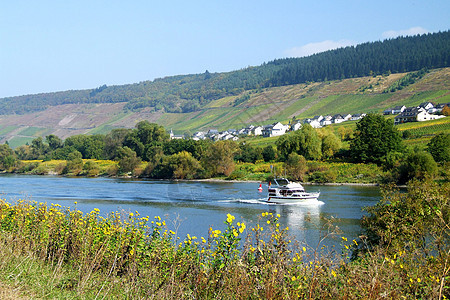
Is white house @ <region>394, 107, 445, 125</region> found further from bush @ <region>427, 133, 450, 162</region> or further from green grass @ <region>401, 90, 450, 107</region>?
bush @ <region>427, 133, 450, 162</region>

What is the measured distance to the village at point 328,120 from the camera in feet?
324

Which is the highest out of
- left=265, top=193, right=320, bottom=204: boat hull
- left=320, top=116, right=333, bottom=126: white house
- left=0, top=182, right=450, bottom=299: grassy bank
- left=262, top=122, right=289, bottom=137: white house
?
left=0, top=182, right=450, bottom=299: grassy bank

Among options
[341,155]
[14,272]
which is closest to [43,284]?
[14,272]

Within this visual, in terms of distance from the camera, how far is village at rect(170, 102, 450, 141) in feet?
324

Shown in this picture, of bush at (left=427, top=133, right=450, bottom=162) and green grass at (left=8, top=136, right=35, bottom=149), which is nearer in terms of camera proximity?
bush at (left=427, top=133, right=450, bottom=162)

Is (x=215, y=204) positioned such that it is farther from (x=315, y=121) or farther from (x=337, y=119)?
(x=337, y=119)

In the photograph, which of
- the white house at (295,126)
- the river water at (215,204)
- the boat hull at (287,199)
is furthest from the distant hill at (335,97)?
the boat hull at (287,199)

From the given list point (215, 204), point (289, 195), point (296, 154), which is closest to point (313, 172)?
point (296, 154)

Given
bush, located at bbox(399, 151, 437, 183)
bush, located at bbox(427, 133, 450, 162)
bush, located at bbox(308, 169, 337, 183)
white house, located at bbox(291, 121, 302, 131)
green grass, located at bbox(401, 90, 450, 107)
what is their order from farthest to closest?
green grass, located at bbox(401, 90, 450, 107) → white house, located at bbox(291, 121, 302, 131) → bush, located at bbox(308, 169, 337, 183) → bush, located at bbox(427, 133, 450, 162) → bush, located at bbox(399, 151, 437, 183)

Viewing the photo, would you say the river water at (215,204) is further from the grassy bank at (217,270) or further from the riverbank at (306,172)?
the grassy bank at (217,270)

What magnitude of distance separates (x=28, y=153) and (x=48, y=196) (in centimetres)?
7127

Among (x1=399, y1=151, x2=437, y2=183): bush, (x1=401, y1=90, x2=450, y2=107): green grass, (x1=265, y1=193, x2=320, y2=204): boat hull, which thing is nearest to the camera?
(x1=265, y1=193, x2=320, y2=204): boat hull

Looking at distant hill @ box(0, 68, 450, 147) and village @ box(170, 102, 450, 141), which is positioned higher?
distant hill @ box(0, 68, 450, 147)

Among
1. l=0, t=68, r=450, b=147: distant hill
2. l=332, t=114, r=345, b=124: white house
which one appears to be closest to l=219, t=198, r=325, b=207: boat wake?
l=0, t=68, r=450, b=147: distant hill
